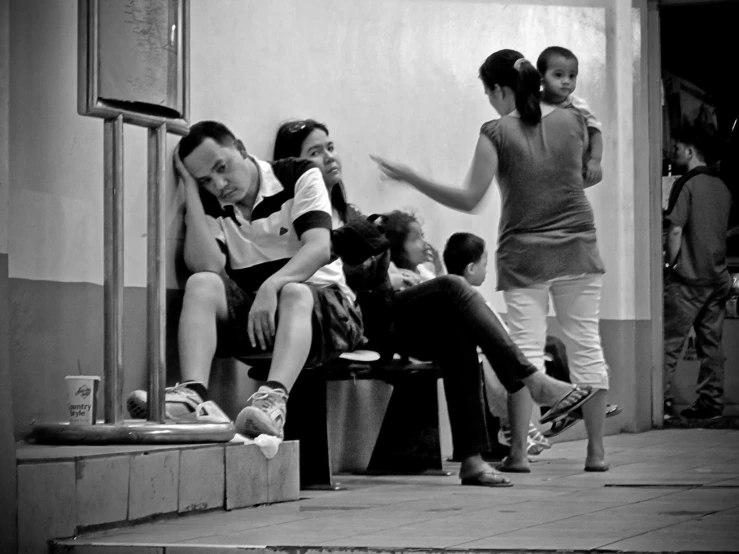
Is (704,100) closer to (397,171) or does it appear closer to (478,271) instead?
(478,271)

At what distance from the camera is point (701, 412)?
795 cm

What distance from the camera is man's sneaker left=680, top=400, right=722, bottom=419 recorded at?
7.92 metres

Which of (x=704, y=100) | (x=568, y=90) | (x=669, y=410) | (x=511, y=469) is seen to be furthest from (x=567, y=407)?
(x=704, y=100)

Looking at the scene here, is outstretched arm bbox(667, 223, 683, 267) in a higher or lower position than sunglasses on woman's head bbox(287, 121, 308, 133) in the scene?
lower

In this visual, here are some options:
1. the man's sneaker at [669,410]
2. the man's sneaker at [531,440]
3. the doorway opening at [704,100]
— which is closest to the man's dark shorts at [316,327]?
the man's sneaker at [531,440]

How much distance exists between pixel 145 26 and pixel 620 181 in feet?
15.0

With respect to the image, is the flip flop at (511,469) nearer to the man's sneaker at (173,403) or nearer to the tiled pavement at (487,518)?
the tiled pavement at (487,518)

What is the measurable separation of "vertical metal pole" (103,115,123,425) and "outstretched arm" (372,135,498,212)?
1.29 m

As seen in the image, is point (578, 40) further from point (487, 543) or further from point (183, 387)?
point (487, 543)

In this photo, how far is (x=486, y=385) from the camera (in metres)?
5.25

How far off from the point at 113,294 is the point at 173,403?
463 mm

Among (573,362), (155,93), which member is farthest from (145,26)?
(573,362)

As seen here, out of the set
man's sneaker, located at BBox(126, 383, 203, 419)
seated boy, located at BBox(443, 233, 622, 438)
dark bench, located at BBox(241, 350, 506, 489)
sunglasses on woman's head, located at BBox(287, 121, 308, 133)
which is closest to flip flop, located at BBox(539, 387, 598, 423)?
dark bench, located at BBox(241, 350, 506, 489)

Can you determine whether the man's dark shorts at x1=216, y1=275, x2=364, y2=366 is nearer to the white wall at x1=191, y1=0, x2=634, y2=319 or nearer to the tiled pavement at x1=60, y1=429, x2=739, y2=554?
the tiled pavement at x1=60, y1=429, x2=739, y2=554
